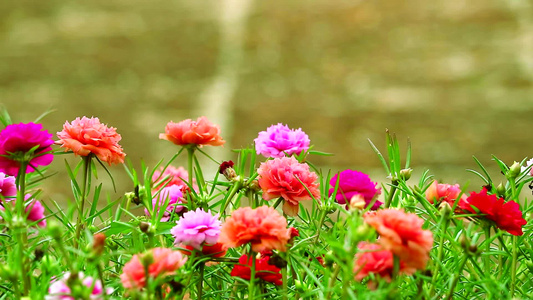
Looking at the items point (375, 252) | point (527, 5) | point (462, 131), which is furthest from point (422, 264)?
point (527, 5)

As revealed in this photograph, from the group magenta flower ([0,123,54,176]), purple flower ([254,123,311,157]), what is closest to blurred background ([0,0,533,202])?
purple flower ([254,123,311,157])

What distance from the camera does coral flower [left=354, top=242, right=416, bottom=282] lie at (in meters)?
0.27

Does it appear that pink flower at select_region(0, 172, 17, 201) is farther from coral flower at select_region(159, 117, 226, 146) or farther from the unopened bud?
the unopened bud

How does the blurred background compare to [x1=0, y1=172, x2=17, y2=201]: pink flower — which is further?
the blurred background

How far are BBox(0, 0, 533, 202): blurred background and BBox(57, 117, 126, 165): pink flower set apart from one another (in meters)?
1.17

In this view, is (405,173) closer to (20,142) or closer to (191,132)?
(191,132)

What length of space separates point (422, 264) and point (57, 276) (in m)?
0.21

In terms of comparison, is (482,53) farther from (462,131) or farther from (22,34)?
(22,34)

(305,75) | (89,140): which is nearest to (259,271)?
(89,140)

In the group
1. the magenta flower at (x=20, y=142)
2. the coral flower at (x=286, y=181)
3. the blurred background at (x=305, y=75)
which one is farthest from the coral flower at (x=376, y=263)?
the blurred background at (x=305, y=75)

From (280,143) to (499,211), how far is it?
0.17m

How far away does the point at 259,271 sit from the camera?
0.35 meters

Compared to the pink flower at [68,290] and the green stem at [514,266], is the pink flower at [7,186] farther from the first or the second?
the green stem at [514,266]

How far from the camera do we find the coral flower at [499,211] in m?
0.35
